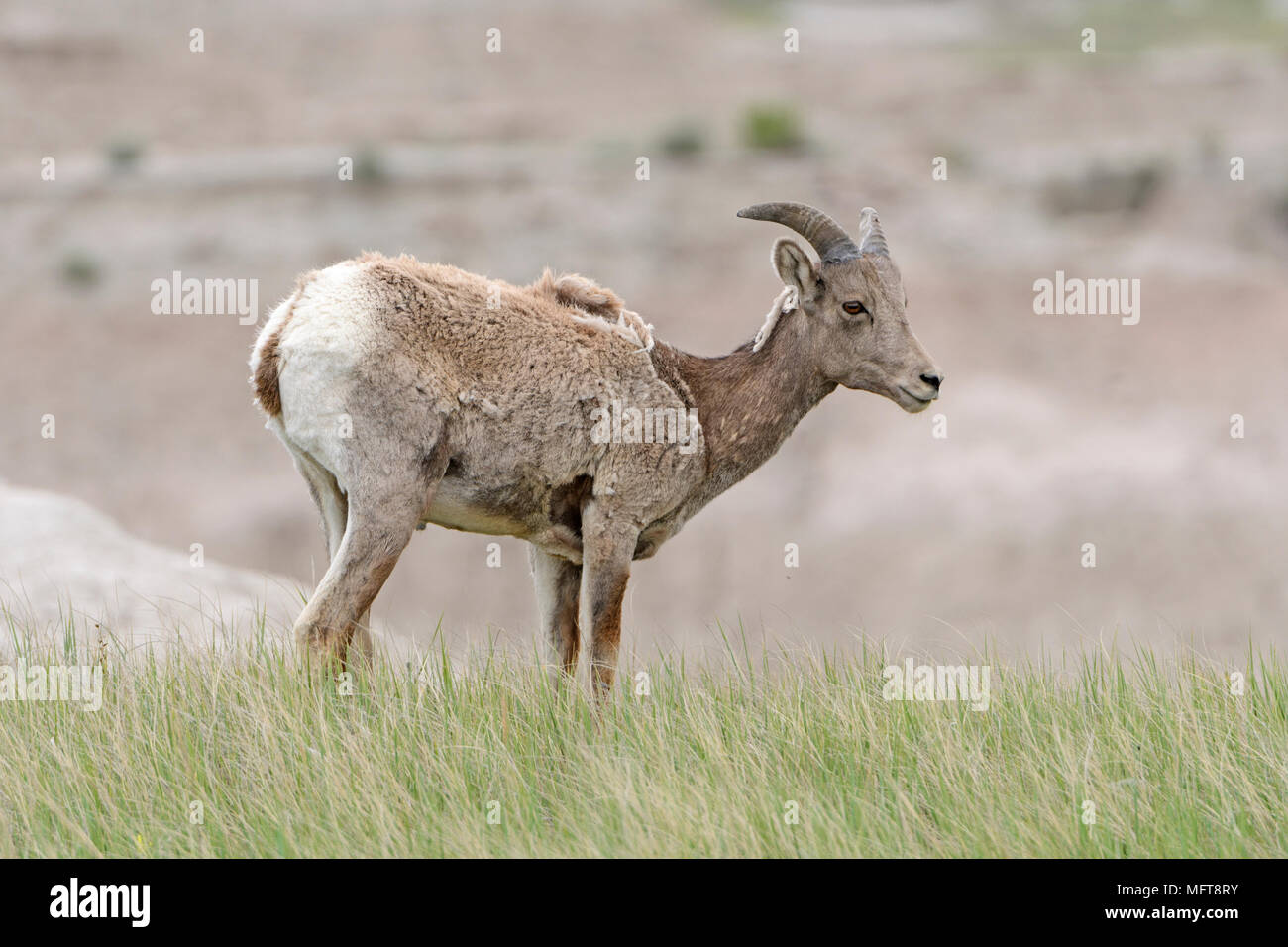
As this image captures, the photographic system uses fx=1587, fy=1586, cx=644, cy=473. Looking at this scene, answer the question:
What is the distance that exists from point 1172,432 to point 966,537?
5.67 metres

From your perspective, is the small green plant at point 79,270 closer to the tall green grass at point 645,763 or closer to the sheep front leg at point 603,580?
the tall green grass at point 645,763

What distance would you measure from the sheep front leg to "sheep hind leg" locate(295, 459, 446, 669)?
1077 mm

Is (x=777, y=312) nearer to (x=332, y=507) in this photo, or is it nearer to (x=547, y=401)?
(x=547, y=401)

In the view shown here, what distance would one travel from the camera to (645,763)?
8.49m

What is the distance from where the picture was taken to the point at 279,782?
26.6 feet

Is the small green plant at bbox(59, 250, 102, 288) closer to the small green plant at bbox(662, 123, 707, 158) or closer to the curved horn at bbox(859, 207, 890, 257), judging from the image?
the small green plant at bbox(662, 123, 707, 158)

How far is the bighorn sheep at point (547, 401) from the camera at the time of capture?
8.79m

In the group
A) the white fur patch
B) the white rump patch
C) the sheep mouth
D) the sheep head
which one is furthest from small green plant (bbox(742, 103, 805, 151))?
the white fur patch

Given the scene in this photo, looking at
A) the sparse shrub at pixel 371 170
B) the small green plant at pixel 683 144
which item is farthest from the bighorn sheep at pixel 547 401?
the small green plant at pixel 683 144

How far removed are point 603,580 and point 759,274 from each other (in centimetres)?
2863

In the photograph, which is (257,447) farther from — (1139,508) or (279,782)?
(279,782)

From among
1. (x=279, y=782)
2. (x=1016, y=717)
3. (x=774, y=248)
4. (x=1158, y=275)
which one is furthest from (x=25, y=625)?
(x=1158, y=275)

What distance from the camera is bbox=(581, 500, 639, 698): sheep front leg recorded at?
30.8ft

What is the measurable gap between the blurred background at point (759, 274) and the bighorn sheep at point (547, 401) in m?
11.1
